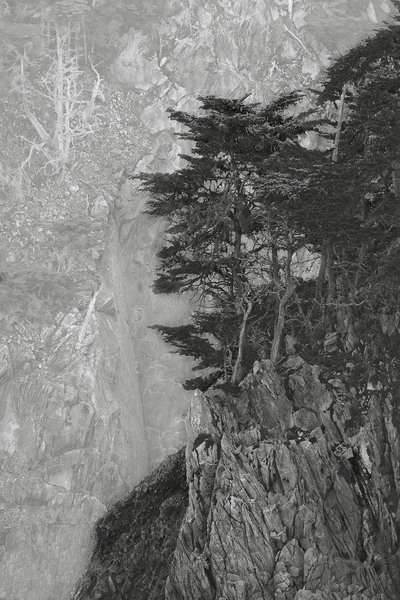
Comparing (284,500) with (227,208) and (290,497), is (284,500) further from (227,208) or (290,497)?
(227,208)

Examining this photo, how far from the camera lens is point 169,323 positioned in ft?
166

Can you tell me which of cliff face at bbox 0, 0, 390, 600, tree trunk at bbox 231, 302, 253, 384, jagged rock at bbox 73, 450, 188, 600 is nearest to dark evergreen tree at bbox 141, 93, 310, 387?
tree trunk at bbox 231, 302, 253, 384

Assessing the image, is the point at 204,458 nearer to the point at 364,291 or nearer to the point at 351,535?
the point at 351,535

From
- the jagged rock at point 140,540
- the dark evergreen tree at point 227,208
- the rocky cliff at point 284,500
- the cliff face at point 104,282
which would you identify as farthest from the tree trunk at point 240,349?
the cliff face at point 104,282

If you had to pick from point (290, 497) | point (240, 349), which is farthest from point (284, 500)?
point (240, 349)

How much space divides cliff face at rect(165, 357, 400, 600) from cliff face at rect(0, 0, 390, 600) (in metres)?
32.6

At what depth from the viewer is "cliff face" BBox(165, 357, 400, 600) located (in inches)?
436

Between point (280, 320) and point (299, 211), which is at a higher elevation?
point (299, 211)

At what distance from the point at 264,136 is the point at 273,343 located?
12.2ft

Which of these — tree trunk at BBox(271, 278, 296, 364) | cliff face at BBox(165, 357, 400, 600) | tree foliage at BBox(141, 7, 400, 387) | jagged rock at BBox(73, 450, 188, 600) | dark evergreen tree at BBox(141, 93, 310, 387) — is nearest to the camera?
cliff face at BBox(165, 357, 400, 600)

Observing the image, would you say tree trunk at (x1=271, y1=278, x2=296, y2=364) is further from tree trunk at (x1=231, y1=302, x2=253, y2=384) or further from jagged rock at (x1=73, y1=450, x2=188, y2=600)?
jagged rock at (x1=73, y1=450, x2=188, y2=600)

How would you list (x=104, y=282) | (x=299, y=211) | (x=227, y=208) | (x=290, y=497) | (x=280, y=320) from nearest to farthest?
(x=290, y=497) < (x=299, y=211) < (x=227, y=208) < (x=280, y=320) < (x=104, y=282)

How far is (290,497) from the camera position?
11547mm

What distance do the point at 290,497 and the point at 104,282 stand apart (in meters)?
39.1
